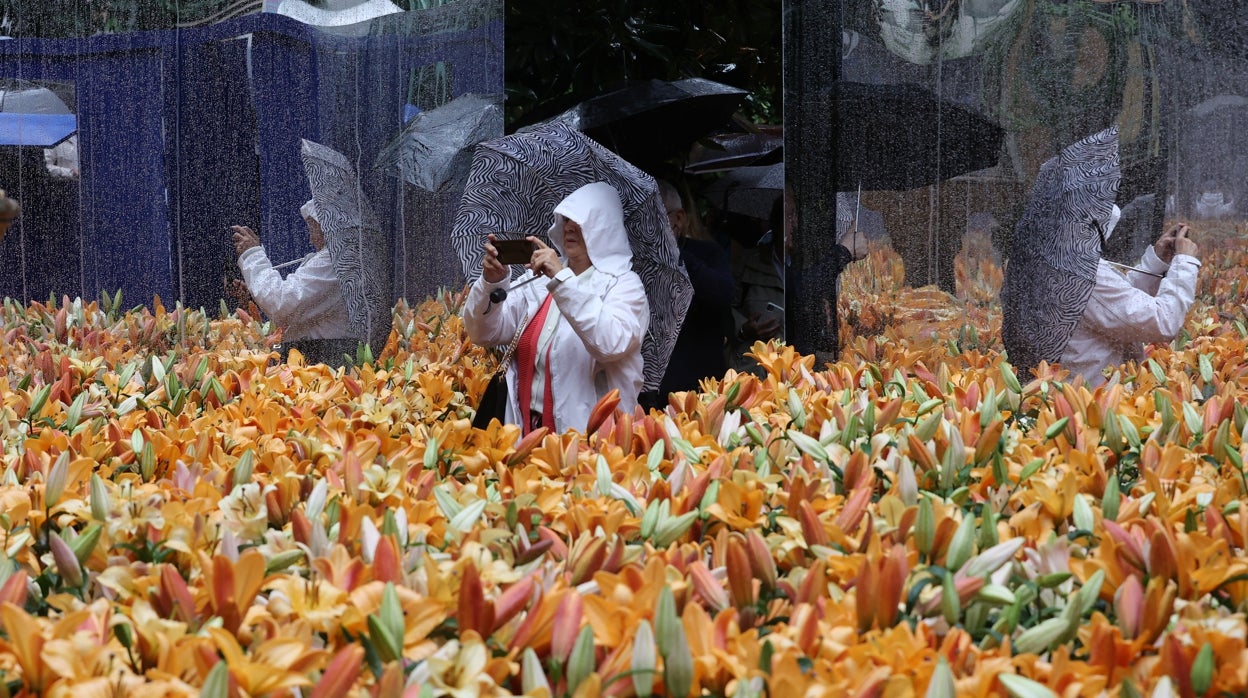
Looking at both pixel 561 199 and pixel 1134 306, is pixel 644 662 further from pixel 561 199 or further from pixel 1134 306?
pixel 561 199

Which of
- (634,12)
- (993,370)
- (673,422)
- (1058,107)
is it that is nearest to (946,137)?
(1058,107)

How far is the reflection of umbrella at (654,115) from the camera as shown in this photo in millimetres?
6391

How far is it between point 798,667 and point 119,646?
0.77m

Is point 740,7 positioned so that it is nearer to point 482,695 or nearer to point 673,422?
point 673,422

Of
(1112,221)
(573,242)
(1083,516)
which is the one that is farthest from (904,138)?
(1083,516)

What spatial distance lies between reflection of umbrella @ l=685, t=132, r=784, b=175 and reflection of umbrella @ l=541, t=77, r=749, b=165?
193 cm

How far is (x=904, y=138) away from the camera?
423 cm

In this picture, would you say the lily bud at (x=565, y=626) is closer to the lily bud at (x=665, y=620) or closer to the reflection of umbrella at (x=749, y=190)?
the lily bud at (x=665, y=620)

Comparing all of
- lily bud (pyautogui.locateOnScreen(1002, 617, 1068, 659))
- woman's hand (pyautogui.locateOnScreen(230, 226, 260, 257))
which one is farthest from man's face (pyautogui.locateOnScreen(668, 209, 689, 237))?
lily bud (pyautogui.locateOnScreen(1002, 617, 1068, 659))

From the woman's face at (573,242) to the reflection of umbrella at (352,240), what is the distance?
741 millimetres

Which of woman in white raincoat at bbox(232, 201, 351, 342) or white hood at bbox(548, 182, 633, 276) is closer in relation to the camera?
woman in white raincoat at bbox(232, 201, 351, 342)

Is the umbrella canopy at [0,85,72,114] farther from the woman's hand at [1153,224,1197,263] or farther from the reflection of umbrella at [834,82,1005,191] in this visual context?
the woman's hand at [1153,224,1197,263]

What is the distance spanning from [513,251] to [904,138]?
4.64ft

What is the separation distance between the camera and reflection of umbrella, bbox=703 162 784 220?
323 inches
